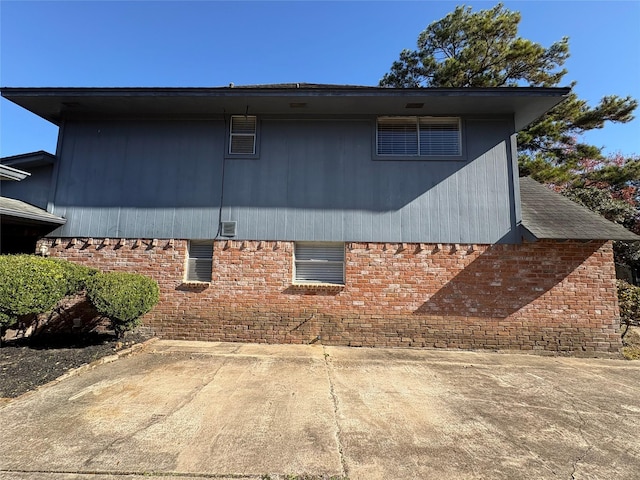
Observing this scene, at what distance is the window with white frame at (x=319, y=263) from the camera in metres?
7.10

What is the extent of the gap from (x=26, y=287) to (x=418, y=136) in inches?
312

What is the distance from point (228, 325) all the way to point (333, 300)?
234 cm

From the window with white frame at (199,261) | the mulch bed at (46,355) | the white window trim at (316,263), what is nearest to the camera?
the mulch bed at (46,355)

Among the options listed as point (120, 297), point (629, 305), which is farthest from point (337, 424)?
point (629, 305)

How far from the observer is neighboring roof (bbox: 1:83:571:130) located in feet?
21.9

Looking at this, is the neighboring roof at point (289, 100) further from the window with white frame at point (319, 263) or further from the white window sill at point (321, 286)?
the white window sill at point (321, 286)

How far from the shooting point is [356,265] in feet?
22.8

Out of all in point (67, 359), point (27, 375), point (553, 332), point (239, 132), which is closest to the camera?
point (27, 375)

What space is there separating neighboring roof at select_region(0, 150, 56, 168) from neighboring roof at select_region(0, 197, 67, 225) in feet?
2.67

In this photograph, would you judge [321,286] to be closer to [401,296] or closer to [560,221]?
[401,296]

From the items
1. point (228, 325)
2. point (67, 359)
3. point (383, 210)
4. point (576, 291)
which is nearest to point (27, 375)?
point (67, 359)

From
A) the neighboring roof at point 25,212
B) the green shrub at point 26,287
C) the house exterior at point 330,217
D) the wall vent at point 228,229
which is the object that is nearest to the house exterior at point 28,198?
the neighboring roof at point 25,212

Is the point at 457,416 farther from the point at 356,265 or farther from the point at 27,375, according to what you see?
the point at 27,375

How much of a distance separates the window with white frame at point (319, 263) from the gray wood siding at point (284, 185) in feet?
0.84
